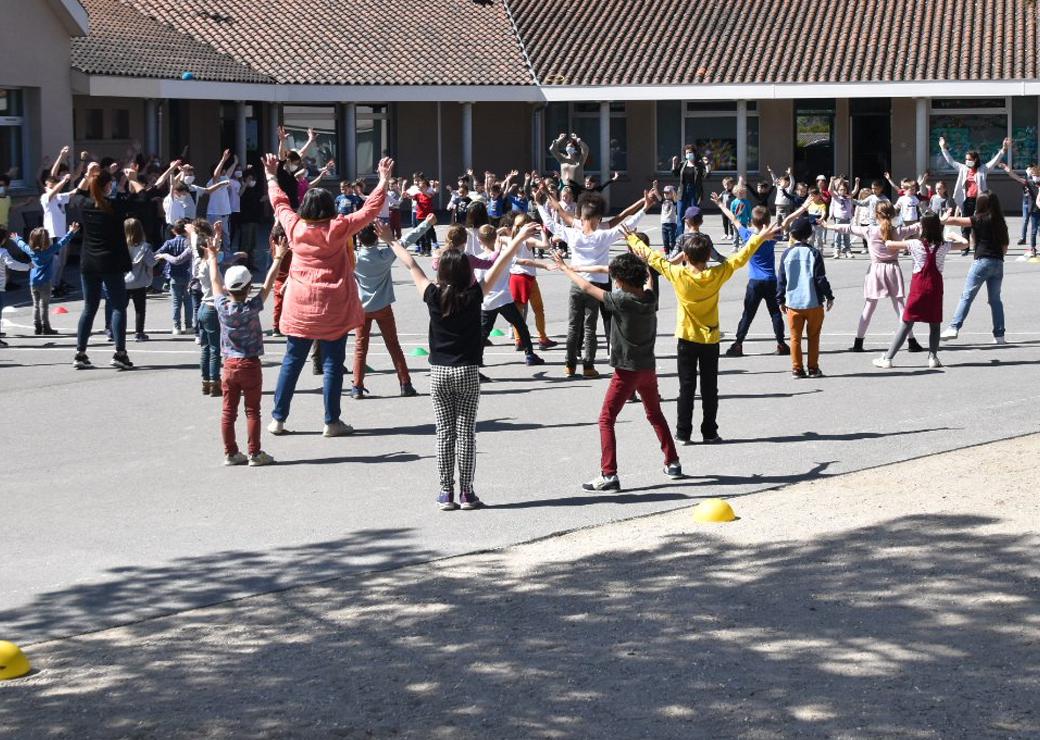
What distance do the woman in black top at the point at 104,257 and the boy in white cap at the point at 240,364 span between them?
436cm

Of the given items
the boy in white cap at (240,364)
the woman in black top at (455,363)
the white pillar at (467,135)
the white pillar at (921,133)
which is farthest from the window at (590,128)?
the woman in black top at (455,363)

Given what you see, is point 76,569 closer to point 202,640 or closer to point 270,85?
point 202,640

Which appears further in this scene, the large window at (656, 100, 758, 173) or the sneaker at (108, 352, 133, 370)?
the large window at (656, 100, 758, 173)

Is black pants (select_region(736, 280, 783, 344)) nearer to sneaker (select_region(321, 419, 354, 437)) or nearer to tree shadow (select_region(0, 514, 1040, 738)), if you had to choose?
sneaker (select_region(321, 419, 354, 437))

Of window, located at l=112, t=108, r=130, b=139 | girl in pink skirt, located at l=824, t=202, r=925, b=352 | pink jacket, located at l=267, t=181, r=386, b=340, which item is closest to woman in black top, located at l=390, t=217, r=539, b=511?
pink jacket, located at l=267, t=181, r=386, b=340

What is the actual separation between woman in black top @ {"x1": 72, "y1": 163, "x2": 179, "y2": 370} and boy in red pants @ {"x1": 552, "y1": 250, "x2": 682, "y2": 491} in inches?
257

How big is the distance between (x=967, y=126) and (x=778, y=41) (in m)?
5.05

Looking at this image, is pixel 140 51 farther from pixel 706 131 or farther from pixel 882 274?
pixel 882 274

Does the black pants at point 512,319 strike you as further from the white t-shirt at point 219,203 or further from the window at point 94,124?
the window at point 94,124

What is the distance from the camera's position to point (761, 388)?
14.1m

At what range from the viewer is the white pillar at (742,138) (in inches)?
1626

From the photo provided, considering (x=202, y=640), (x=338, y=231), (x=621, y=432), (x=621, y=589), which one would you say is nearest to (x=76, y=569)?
(x=202, y=640)

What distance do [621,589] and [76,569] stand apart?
9.30 feet

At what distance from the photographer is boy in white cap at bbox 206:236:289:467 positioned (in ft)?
36.5
